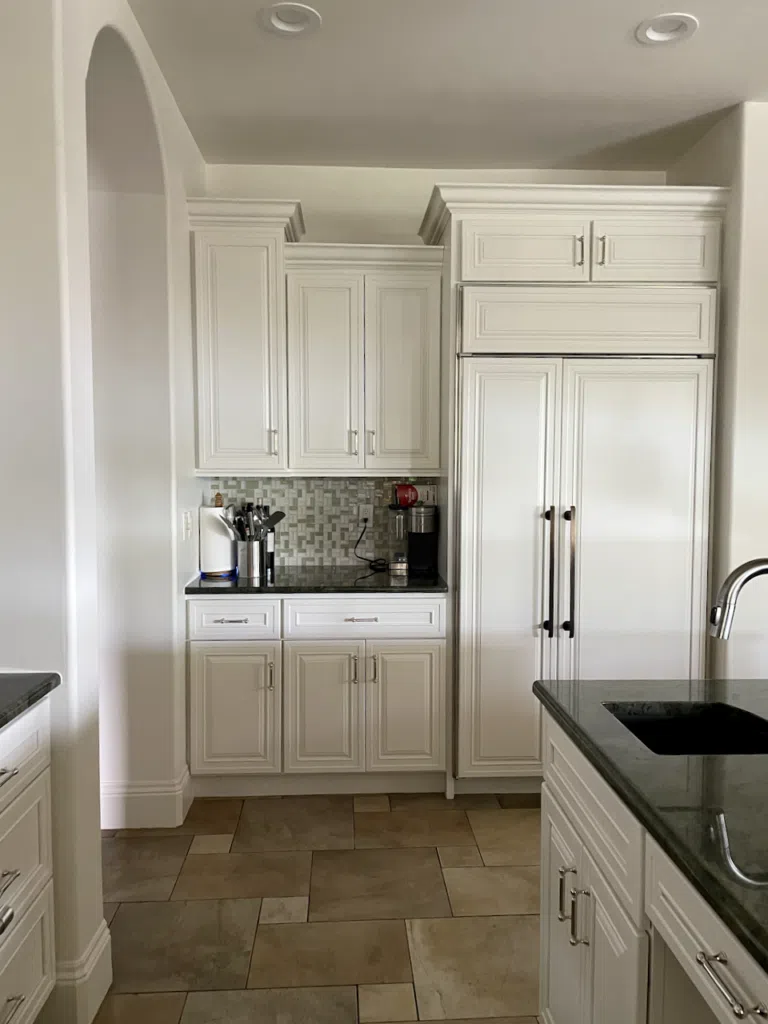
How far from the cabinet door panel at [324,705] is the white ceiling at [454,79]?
224cm

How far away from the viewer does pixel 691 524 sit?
3.34 m

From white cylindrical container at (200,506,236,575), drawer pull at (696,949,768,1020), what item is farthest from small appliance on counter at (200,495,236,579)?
drawer pull at (696,949,768,1020)

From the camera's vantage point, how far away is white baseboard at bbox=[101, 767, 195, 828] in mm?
3145

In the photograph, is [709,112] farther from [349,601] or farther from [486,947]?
[486,947]

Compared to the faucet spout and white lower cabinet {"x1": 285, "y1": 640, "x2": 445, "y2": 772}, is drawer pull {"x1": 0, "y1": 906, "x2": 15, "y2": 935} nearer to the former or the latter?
the faucet spout

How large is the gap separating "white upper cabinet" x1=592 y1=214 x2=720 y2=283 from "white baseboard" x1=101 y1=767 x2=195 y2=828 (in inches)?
109

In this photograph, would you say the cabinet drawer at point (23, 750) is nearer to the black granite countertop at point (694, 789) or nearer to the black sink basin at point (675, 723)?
the black granite countertop at point (694, 789)

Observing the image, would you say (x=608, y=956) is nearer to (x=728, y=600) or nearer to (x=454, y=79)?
(x=728, y=600)

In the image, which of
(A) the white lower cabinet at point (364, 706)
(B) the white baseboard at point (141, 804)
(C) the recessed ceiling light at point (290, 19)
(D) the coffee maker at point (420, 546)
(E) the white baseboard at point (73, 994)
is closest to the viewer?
(E) the white baseboard at point (73, 994)

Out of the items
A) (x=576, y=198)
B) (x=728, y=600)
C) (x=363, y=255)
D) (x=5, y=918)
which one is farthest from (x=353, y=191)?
(x=5, y=918)

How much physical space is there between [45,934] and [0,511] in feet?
3.38

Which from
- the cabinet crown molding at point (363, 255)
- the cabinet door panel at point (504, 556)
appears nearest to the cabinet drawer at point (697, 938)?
the cabinet door panel at point (504, 556)

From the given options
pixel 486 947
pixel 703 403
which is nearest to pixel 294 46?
pixel 703 403

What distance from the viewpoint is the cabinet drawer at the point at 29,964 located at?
5.42ft
